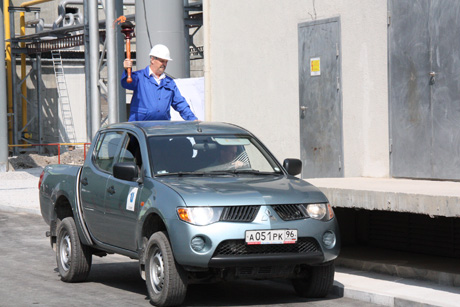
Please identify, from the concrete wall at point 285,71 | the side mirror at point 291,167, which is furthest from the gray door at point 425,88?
the side mirror at point 291,167

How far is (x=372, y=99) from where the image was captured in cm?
1358

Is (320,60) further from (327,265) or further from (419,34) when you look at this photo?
(327,265)

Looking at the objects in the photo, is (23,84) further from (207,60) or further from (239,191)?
(239,191)

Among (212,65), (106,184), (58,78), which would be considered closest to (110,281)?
(106,184)

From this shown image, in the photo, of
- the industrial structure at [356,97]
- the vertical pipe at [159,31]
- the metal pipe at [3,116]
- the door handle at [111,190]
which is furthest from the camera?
the metal pipe at [3,116]

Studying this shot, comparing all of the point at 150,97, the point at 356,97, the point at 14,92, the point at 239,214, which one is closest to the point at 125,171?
the point at 239,214

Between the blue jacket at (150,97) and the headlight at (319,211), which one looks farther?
the blue jacket at (150,97)

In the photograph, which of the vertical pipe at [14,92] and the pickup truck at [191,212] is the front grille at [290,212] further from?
the vertical pipe at [14,92]

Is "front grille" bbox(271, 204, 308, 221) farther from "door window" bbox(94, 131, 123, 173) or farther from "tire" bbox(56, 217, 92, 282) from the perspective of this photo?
"tire" bbox(56, 217, 92, 282)

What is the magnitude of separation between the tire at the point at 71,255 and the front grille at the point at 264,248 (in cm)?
243

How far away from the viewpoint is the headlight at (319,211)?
27.4 feet

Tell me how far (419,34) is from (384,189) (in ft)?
12.4

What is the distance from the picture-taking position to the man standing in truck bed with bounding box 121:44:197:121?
11695 millimetres

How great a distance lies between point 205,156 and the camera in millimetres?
9188
